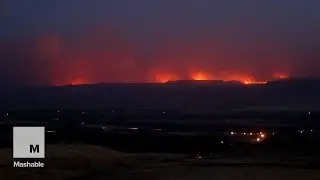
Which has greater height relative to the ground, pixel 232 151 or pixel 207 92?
pixel 207 92

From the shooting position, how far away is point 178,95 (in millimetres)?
171125

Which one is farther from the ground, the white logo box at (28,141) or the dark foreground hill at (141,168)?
the white logo box at (28,141)

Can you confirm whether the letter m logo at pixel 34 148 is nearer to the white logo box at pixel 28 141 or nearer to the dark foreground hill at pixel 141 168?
the white logo box at pixel 28 141

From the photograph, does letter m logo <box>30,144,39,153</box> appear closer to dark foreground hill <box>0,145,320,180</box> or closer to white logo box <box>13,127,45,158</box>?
white logo box <box>13,127,45,158</box>

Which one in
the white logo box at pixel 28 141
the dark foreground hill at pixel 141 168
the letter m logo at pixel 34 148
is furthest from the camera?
the dark foreground hill at pixel 141 168

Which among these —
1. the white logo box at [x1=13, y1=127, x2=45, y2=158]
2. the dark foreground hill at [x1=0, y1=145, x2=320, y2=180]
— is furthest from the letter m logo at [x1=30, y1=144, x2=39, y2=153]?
the dark foreground hill at [x1=0, y1=145, x2=320, y2=180]

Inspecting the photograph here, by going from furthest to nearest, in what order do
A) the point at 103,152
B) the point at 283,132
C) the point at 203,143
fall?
the point at 283,132, the point at 203,143, the point at 103,152

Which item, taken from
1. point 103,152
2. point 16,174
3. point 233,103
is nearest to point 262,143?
point 103,152

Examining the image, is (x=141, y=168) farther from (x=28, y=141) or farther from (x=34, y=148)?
(x=34, y=148)

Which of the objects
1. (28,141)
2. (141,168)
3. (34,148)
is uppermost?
(28,141)

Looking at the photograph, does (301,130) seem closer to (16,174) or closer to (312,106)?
(16,174)

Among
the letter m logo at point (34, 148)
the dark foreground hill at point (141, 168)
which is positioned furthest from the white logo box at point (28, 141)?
the dark foreground hill at point (141, 168)

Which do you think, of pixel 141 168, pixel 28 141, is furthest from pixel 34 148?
pixel 141 168

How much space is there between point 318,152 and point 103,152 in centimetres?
1741
